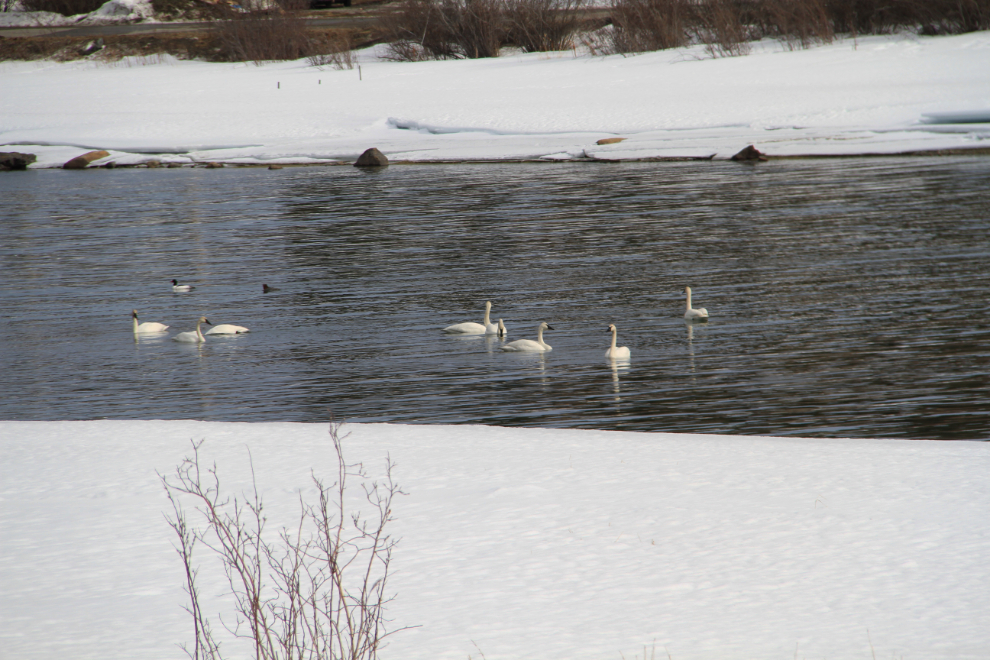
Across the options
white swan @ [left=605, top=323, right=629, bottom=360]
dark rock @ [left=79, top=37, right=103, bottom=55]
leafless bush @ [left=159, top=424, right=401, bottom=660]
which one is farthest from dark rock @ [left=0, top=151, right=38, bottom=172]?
leafless bush @ [left=159, top=424, right=401, bottom=660]

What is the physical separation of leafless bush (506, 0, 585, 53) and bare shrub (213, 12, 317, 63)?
28.8ft

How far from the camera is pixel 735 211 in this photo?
19516 mm

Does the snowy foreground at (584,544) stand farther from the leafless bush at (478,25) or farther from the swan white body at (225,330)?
the leafless bush at (478,25)

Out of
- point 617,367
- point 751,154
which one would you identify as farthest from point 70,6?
point 617,367

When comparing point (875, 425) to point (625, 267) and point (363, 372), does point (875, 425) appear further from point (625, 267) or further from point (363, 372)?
point (625, 267)

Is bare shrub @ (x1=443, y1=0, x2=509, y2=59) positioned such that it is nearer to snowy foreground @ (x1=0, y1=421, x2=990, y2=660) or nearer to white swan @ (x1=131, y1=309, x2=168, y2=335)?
white swan @ (x1=131, y1=309, x2=168, y2=335)

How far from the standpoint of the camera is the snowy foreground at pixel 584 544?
4.43 meters

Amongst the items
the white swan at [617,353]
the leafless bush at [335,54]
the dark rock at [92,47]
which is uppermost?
the dark rock at [92,47]

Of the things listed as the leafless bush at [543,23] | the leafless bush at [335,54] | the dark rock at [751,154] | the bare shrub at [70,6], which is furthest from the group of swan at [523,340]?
the bare shrub at [70,6]

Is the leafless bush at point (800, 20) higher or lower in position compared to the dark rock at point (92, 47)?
lower

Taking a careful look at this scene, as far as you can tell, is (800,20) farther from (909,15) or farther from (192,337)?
(192,337)

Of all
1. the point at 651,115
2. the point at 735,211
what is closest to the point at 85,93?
the point at 651,115

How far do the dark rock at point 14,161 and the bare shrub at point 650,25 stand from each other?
20.3m

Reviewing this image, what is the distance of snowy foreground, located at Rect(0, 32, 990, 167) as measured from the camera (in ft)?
91.4
